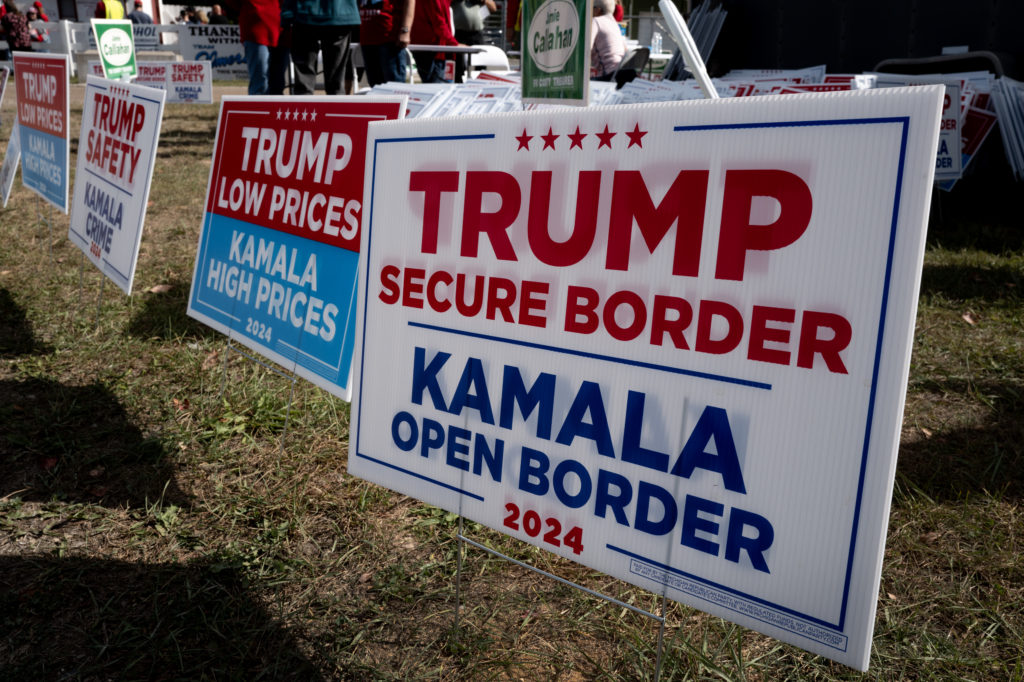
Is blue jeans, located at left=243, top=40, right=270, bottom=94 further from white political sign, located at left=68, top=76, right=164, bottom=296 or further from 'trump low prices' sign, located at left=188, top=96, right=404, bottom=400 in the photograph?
'trump low prices' sign, located at left=188, top=96, right=404, bottom=400

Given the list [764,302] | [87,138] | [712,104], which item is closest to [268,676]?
[764,302]

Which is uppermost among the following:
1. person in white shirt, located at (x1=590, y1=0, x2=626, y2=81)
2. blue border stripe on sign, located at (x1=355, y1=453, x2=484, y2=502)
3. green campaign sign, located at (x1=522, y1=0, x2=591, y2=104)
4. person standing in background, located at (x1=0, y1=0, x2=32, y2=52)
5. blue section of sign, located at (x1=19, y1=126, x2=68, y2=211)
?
person standing in background, located at (x1=0, y1=0, x2=32, y2=52)

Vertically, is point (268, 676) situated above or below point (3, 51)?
below

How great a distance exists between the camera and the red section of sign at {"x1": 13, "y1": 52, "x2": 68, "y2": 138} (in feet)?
13.7

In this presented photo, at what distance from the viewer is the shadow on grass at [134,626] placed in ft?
5.60

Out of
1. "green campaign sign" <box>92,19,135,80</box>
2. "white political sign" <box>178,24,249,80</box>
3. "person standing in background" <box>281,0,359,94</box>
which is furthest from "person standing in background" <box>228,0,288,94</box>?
"white political sign" <box>178,24,249,80</box>

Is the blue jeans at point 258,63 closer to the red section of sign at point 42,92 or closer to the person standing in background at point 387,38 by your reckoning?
the person standing in background at point 387,38

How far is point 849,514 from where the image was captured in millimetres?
1155

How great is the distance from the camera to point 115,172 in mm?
3340

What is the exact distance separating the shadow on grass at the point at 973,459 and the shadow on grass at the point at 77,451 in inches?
90.1

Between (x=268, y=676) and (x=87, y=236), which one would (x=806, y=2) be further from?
(x=268, y=676)

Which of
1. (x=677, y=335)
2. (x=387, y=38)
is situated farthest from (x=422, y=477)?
(x=387, y=38)

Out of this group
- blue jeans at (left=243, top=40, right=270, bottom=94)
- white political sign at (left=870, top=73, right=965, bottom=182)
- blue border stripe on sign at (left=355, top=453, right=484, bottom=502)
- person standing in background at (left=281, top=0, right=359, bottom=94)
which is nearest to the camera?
blue border stripe on sign at (left=355, top=453, right=484, bottom=502)

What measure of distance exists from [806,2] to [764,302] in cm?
943
